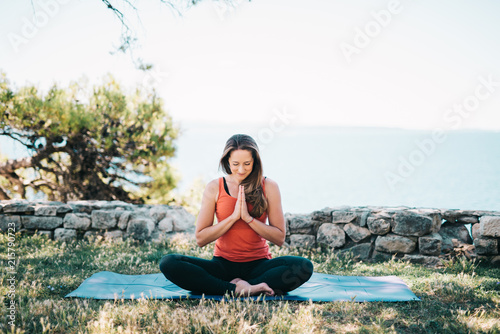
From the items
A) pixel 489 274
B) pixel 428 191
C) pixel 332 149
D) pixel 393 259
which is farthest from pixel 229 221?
pixel 332 149

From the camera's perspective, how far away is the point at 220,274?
10.2ft

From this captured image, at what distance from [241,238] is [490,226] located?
290cm

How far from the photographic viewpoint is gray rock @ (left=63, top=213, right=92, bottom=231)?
217 inches

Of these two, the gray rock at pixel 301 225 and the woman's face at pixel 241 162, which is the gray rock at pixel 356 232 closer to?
the gray rock at pixel 301 225

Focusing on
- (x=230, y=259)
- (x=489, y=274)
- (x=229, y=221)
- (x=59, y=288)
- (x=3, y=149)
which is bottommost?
(x=489, y=274)

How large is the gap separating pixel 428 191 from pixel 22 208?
44.7ft

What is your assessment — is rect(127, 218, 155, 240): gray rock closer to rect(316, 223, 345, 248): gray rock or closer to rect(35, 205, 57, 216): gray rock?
rect(35, 205, 57, 216): gray rock

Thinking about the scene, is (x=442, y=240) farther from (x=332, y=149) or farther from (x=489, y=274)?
(x=332, y=149)

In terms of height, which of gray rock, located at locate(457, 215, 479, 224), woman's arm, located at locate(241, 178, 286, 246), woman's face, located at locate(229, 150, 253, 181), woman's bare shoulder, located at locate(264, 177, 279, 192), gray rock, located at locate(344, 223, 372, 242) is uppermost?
woman's face, located at locate(229, 150, 253, 181)

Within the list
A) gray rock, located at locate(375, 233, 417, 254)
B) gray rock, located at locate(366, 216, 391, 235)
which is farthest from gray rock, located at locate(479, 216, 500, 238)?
gray rock, located at locate(366, 216, 391, 235)

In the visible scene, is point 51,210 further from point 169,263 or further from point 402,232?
point 402,232

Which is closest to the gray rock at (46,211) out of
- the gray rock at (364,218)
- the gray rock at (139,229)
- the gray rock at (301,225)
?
the gray rock at (139,229)

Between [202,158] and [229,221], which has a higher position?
[202,158]

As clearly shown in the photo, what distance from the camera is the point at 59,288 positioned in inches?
129
